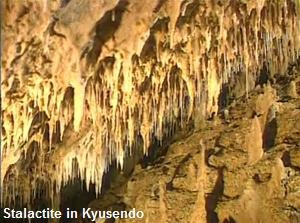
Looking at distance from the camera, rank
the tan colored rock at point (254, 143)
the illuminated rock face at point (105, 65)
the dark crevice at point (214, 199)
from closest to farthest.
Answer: the illuminated rock face at point (105, 65) → the dark crevice at point (214, 199) → the tan colored rock at point (254, 143)

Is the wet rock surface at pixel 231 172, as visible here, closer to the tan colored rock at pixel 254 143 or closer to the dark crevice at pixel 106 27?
the tan colored rock at pixel 254 143

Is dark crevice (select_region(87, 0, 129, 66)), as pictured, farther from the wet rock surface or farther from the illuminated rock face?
the wet rock surface

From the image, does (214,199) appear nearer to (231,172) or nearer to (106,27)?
(231,172)

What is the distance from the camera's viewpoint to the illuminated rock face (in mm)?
5352

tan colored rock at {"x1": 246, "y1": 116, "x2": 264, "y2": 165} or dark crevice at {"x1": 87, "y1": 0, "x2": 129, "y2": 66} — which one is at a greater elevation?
dark crevice at {"x1": 87, "y1": 0, "x2": 129, "y2": 66}

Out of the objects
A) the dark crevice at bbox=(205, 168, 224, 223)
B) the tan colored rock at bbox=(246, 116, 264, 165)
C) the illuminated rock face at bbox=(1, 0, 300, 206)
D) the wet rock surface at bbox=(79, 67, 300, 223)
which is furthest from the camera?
the tan colored rock at bbox=(246, 116, 264, 165)

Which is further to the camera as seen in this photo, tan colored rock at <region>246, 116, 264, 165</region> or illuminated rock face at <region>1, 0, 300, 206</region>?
tan colored rock at <region>246, 116, 264, 165</region>

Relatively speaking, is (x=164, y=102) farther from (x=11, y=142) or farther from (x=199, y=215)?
(x=11, y=142)

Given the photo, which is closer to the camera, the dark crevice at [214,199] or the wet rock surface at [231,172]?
the wet rock surface at [231,172]

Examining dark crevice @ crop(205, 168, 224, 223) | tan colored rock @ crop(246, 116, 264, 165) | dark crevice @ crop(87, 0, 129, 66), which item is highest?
dark crevice @ crop(87, 0, 129, 66)

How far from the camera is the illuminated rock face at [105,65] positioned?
5.35 meters

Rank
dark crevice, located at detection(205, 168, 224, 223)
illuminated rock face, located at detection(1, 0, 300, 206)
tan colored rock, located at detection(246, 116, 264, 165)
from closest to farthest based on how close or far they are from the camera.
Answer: illuminated rock face, located at detection(1, 0, 300, 206) → dark crevice, located at detection(205, 168, 224, 223) → tan colored rock, located at detection(246, 116, 264, 165)

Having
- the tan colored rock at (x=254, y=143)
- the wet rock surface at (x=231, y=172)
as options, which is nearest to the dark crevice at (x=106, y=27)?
the wet rock surface at (x=231, y=172)

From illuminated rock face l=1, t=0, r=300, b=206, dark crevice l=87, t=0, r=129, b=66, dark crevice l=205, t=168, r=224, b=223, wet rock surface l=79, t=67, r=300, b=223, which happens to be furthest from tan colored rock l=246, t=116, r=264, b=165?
dark crevice l=87, t=0, r=129, b=66
